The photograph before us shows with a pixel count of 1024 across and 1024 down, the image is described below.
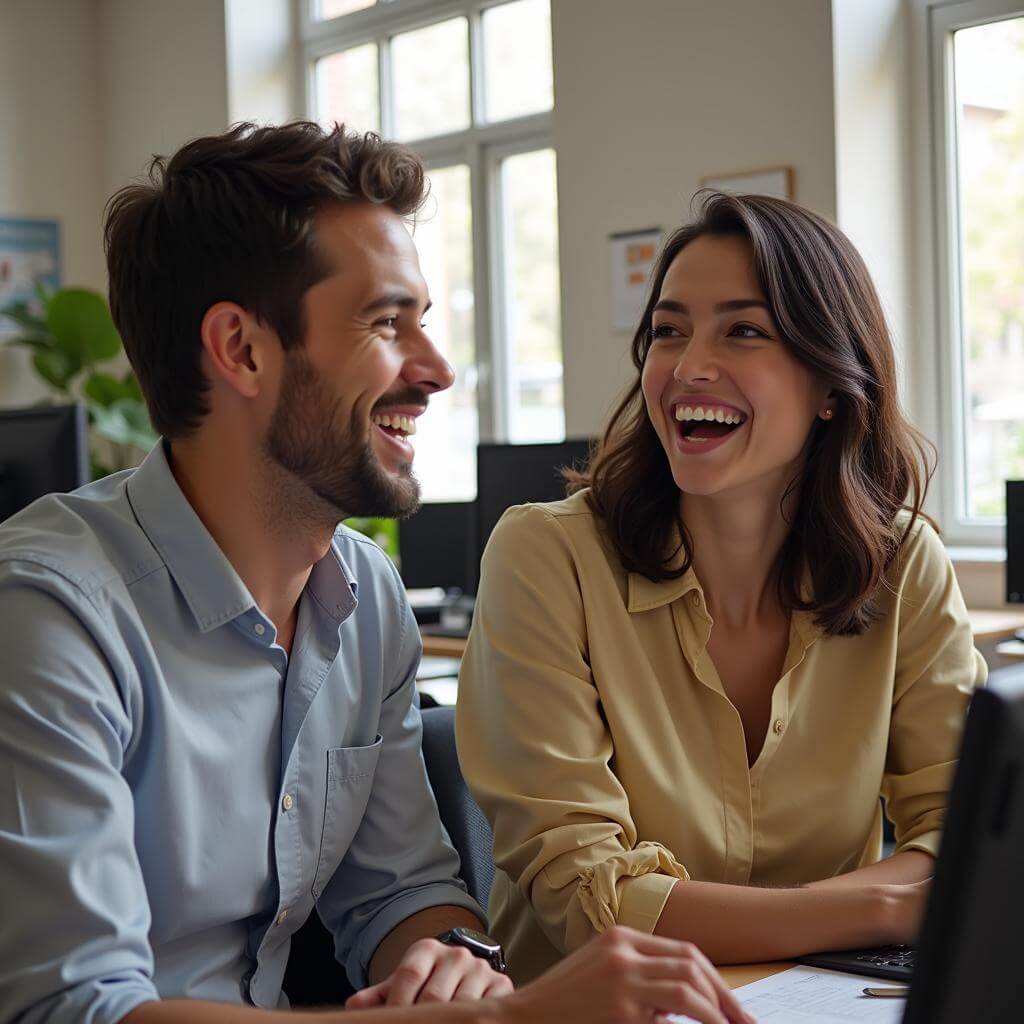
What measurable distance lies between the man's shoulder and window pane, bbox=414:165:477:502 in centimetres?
438

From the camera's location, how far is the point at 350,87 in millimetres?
6109

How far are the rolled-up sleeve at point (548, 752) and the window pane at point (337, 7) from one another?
15.8 feet

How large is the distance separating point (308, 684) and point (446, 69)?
4751 millimetres

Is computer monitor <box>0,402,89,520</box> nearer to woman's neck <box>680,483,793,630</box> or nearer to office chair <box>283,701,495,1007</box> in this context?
Answer: office chair <box>283,701,495,1007</box>

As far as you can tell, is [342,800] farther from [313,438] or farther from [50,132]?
[50,132]

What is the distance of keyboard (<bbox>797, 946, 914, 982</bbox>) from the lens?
1.23 meters

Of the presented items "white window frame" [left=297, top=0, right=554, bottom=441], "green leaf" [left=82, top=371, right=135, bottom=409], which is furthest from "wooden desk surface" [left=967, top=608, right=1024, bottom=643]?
"green leaf" [left=82, top=371, right=135, bottom=409]

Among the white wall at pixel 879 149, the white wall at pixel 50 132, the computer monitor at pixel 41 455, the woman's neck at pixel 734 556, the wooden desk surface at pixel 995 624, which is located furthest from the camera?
the white wall at pixel 50 132

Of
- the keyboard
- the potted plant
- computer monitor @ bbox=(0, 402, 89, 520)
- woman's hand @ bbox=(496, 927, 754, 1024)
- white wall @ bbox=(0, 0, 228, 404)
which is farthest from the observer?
white wall @ bbox=(0, 0, 228, 404)

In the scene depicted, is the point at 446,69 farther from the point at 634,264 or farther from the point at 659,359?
the point at 659,359

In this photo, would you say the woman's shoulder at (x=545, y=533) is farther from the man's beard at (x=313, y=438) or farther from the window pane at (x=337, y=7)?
the window pane at (x=337, y=7)

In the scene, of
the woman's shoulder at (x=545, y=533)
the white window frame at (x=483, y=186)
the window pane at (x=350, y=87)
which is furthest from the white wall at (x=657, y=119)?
the woman's shoulder at (x=545, y=533)

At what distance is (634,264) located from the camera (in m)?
4.56

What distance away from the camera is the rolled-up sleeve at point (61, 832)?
1034 mm
